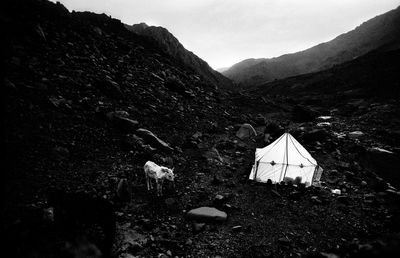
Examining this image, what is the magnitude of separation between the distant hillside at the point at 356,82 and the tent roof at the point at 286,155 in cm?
2803

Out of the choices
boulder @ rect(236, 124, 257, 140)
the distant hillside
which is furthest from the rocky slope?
the distant hillside

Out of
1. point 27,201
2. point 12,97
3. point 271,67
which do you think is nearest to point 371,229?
point 27,201

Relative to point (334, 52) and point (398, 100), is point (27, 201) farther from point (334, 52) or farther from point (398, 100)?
point (334, 52)

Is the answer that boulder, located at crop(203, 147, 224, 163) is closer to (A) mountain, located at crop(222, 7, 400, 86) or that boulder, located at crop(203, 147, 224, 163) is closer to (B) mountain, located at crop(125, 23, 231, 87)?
(B) mountain, located at crop(125, 23, 231, 87)

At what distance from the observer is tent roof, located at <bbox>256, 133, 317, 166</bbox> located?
11461mm

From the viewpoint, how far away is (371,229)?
8.20m

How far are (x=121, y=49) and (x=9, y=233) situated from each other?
20788 mm

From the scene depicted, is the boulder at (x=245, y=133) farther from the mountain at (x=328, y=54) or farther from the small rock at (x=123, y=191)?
the mountain at (x=328, y=54)

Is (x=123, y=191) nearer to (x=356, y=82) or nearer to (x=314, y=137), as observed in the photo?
(x=314, y=137)

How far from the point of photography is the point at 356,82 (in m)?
44.5

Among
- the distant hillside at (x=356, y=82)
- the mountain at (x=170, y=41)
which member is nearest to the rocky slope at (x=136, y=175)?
the distant hillside at (x=356, y=82)

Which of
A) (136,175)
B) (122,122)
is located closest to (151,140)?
(122,122)

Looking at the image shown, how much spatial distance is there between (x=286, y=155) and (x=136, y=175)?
7.18 meters

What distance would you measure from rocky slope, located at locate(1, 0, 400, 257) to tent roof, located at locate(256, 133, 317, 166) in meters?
1.23
